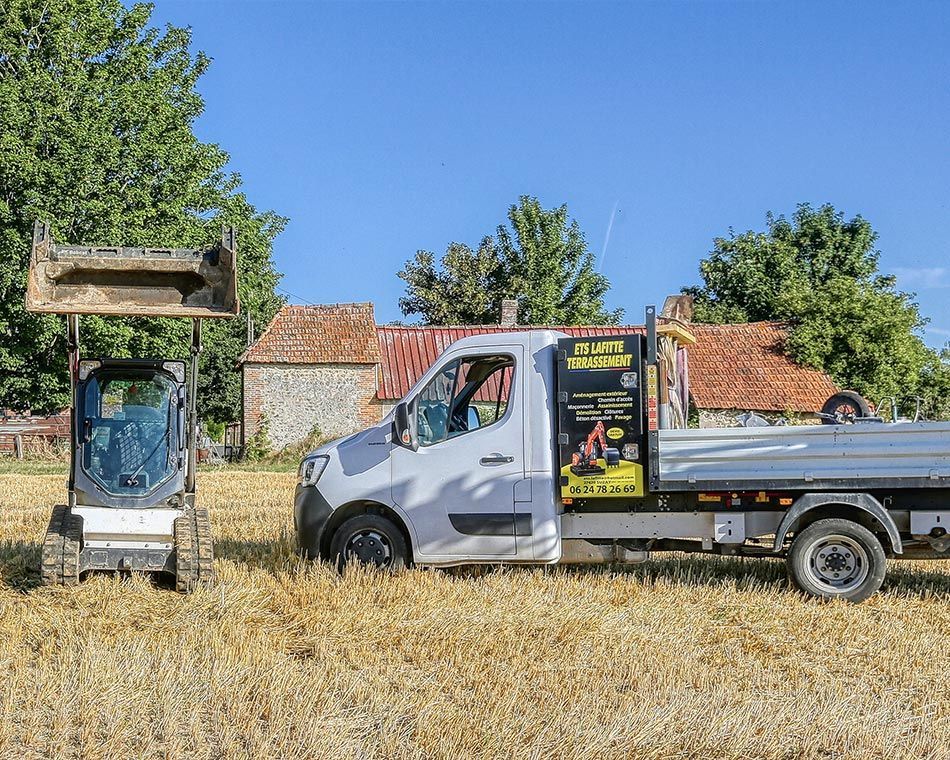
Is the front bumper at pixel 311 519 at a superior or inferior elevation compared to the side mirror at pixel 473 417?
inferior

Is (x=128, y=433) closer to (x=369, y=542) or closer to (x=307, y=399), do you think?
(x=369, y=542)

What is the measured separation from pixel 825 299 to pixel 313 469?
117 feet

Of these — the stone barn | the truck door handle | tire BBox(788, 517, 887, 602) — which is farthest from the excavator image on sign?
the stone barn

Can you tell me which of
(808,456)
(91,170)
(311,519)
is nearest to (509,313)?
(91,170)

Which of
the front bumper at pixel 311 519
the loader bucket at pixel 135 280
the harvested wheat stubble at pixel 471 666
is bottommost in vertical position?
the harvested wheat stubble at pixel 471 666

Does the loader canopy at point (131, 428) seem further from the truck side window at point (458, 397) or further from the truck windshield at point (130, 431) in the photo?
the truck side window at point (458, 397)

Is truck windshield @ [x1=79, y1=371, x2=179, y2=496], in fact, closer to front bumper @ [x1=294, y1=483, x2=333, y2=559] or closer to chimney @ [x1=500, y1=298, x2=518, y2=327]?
front bumper @ [x1=294, y1=483, x2=333, y2=559]

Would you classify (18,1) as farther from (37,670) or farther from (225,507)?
(37,670)

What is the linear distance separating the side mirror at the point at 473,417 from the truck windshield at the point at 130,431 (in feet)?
9.13

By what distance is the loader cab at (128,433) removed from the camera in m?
10.5

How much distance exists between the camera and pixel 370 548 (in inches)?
427

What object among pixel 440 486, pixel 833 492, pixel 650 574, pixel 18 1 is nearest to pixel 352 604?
pixel 440 486

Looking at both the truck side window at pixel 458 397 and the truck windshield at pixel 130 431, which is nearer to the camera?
the truck windshield at pixel 130 431

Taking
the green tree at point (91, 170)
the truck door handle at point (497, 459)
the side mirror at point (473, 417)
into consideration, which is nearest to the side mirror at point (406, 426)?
the side mirror at point (473, 417)
